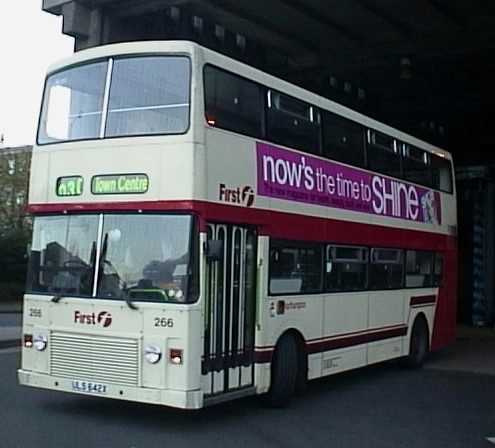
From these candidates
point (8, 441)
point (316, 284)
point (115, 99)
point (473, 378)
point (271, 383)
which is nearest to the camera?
point (8, 441)

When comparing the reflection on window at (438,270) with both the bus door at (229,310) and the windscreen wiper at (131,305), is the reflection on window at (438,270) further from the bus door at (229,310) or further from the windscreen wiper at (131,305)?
the windscreen wiper at (131,305)

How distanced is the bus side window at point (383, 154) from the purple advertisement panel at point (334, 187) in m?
0.17

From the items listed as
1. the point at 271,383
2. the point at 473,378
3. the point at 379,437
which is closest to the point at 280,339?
the point at 271,383

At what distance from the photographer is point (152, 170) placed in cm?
899

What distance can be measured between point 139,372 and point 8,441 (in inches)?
58.7

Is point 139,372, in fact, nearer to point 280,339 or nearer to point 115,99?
point 280,339

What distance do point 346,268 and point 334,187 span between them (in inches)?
51.7

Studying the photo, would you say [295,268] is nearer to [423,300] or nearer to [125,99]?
[125,99]

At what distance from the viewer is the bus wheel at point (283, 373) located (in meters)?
10.3

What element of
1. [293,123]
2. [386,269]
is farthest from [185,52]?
[386,269]

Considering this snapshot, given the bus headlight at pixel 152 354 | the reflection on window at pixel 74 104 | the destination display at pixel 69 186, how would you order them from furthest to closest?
the reflection on window at pixel 74 104, the destination display at pixel 69 186, the bus headlight at pixel 152 354

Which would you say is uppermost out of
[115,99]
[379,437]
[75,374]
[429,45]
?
[429,45]

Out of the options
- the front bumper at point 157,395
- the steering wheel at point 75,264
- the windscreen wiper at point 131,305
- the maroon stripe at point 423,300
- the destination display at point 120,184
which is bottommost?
the front bumper at point 157,395

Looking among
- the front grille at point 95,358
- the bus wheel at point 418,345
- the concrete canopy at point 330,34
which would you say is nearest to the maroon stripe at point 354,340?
the bus wheel at point 418,345
